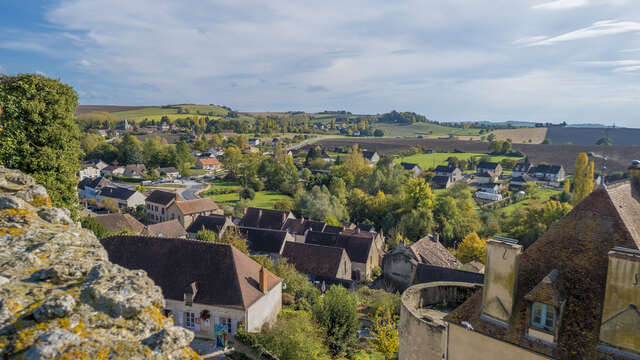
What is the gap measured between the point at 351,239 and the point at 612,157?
3281 inches

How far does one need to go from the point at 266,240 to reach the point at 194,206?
19.9 m

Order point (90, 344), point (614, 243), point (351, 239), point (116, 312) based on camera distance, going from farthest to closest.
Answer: point (351, 239), point (614, 243), point (116, 312), point (90, 344)

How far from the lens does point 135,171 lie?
97.5 meters

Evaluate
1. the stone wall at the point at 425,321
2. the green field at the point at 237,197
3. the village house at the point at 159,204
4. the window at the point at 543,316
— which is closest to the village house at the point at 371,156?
the green field at the point at 237,197

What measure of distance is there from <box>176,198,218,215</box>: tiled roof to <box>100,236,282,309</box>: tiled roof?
3323cm

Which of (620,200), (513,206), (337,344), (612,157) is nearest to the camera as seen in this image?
(620,200)

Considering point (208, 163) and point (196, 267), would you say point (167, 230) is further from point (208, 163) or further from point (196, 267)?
point (208, 163)

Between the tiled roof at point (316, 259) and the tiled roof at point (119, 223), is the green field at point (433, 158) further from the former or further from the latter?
the tiled roof at point (119, 223)

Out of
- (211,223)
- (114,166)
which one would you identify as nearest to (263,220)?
(211,223)

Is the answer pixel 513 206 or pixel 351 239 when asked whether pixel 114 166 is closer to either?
pixel 351 239

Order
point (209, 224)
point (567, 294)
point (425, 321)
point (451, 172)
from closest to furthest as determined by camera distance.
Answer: point (567, 294) < point (425, 321) < point (209, 224) < point (451, 172)

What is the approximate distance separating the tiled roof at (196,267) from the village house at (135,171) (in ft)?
259

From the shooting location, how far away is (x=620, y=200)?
9.45 m

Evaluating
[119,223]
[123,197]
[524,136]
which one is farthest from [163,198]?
[524,136]
